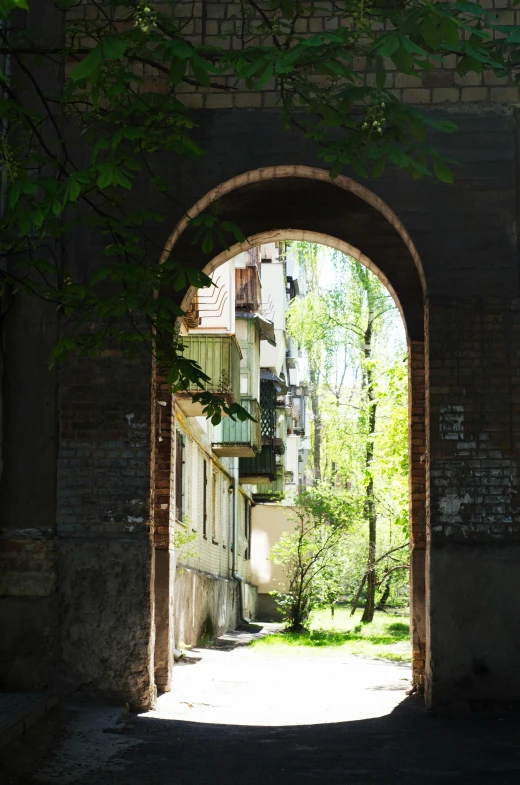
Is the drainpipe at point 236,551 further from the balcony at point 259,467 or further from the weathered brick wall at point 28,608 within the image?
the weathered brick wall at point 28,608

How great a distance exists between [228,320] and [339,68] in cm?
1220

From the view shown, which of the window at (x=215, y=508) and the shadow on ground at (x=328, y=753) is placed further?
the window at (x=215, y=508)

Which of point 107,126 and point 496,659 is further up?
point 107,126

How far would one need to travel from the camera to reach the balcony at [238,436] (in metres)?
22.9

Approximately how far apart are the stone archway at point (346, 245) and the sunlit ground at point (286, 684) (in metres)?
1.08

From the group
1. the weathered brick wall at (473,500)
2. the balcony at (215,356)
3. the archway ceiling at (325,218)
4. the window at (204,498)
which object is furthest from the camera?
the window at (204,498)

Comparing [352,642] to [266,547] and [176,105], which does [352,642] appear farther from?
[176,105]

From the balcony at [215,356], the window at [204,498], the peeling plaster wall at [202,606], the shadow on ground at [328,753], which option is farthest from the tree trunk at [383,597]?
the shadow on ground at [328,753]

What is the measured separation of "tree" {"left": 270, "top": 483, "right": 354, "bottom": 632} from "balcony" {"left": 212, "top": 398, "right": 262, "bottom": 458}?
1935mm

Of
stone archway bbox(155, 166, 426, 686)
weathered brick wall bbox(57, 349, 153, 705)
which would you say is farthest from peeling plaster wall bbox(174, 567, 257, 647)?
weathered brick wall bbox(57, 349, 153, 705)

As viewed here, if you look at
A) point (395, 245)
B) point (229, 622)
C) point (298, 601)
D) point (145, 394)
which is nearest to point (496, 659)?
point (145, 394)

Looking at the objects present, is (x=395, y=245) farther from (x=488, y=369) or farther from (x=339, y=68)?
(x=339, y=68)

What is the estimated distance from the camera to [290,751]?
783cm

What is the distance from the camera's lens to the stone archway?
38.2ft
